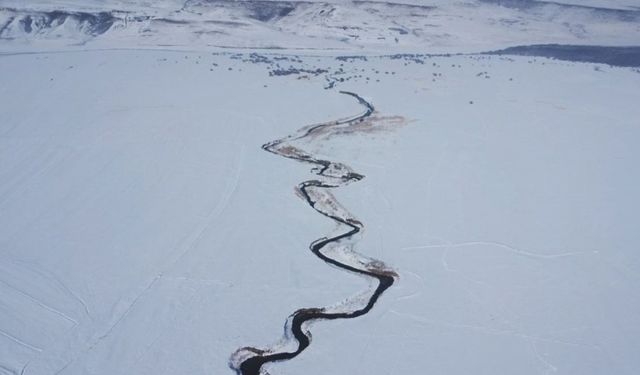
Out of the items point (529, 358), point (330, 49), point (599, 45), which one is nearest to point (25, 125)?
point (529, 358)

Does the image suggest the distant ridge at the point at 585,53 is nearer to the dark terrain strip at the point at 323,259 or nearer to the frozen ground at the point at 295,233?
the frozen ground at the point at 295,233

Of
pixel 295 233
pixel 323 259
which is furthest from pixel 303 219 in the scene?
pixel 323 259

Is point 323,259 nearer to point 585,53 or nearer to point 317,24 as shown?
point 317,24

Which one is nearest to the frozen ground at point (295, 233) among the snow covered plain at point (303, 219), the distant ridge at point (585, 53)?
the snow covered plain at point (303, 219)

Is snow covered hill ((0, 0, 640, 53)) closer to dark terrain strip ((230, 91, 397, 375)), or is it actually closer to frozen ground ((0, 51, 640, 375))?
frozen ground ((0, 51, 640, 375))

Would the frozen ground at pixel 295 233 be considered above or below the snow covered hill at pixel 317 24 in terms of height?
below
